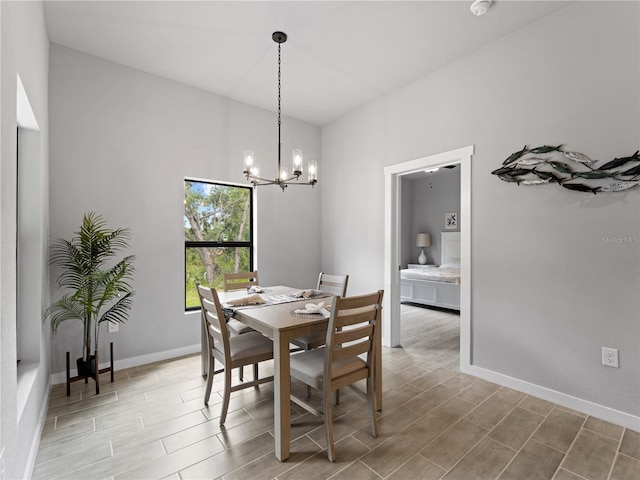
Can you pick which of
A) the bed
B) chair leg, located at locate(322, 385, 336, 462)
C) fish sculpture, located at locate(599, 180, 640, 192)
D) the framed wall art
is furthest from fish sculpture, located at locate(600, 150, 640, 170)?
the framed wall art

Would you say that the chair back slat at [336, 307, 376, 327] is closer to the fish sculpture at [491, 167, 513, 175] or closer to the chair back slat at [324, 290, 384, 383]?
the chair back slat at [324, 290, 384, 383]

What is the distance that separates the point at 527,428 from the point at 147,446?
250cm

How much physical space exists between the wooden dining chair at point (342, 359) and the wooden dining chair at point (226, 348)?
0.35 m

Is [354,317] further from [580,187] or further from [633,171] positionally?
[633,171]

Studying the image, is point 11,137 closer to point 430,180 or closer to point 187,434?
point 187,434

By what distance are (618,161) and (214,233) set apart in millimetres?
3805

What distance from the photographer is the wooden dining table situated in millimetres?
1856

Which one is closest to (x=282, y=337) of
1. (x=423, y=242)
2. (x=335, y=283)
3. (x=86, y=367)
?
(x=335, y=283)

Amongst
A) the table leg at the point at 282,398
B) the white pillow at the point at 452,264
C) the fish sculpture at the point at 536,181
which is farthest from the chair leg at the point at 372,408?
the white pillow at the point at 452,264

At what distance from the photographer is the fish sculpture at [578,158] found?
2.32 m

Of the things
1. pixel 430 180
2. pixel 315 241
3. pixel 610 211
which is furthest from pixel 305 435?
pixel 430 180

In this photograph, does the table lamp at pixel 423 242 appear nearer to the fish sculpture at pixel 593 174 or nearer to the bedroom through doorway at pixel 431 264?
the bedroom through doorway at pixel 431 264

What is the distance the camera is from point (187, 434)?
2086 mm

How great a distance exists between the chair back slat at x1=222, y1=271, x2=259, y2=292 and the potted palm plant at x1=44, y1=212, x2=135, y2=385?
2.89ft
